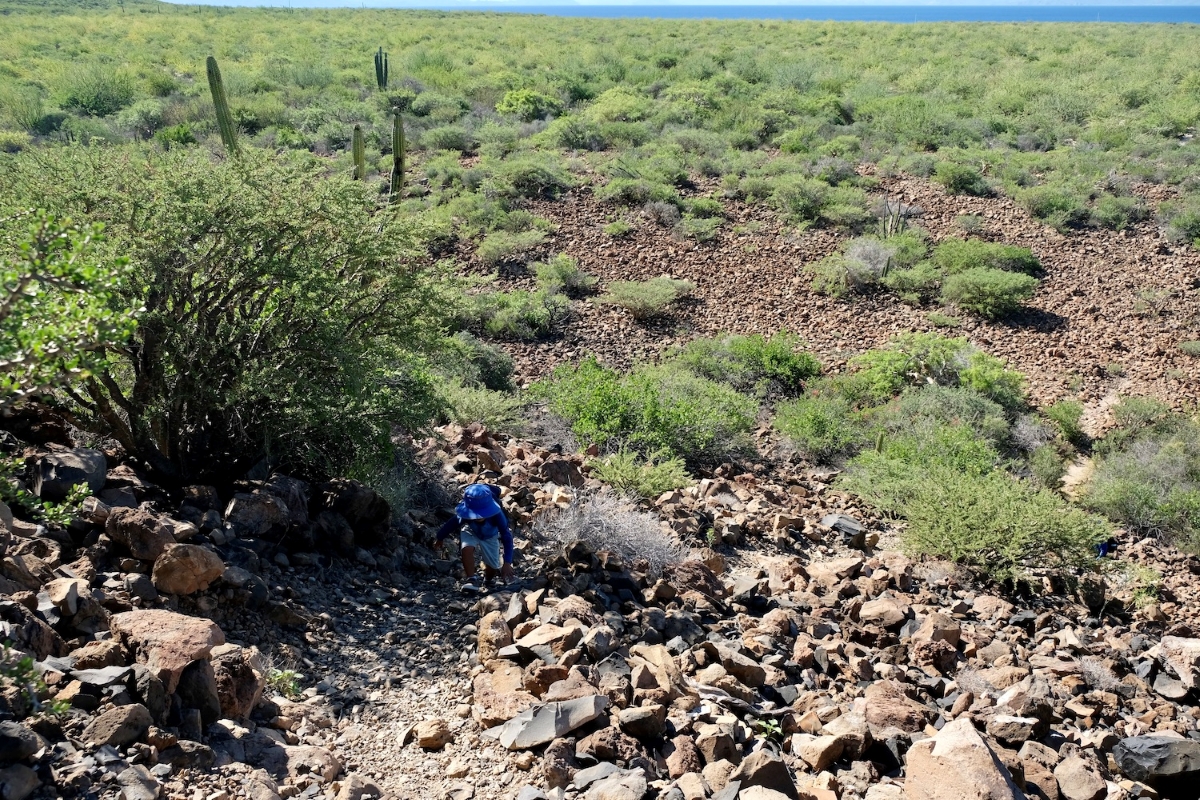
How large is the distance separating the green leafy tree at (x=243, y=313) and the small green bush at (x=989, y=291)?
9673mm

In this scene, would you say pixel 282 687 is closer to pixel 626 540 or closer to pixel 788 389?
pixel 626 540

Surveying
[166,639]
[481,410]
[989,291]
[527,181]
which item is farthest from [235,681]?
[527,181]

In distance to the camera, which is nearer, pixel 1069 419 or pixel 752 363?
pixel 1069 419

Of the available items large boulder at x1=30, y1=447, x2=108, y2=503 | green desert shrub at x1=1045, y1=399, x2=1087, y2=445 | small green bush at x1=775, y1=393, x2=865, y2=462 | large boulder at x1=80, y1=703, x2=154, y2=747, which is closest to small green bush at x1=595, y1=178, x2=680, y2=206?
small green bush at x1=775, y1=393, x2=865, y2=462

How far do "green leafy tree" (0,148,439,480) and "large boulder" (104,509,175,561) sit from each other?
1.07 m

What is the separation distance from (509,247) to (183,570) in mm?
10911

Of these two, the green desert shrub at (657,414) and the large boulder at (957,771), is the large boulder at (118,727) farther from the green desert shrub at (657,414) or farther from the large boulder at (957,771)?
the green desert shrub at (657,414)

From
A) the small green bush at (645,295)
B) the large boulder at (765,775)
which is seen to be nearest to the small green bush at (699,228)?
the small green bush at (645,295)

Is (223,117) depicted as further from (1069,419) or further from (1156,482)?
(1156,482)

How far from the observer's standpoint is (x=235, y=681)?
4012 mm

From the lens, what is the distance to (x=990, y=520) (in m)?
7.47

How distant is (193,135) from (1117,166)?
20.6 meters

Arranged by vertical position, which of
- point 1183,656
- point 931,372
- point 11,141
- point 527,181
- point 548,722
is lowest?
point 1183,656

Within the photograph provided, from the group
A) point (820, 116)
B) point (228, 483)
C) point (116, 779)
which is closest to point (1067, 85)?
point (820, 116)
